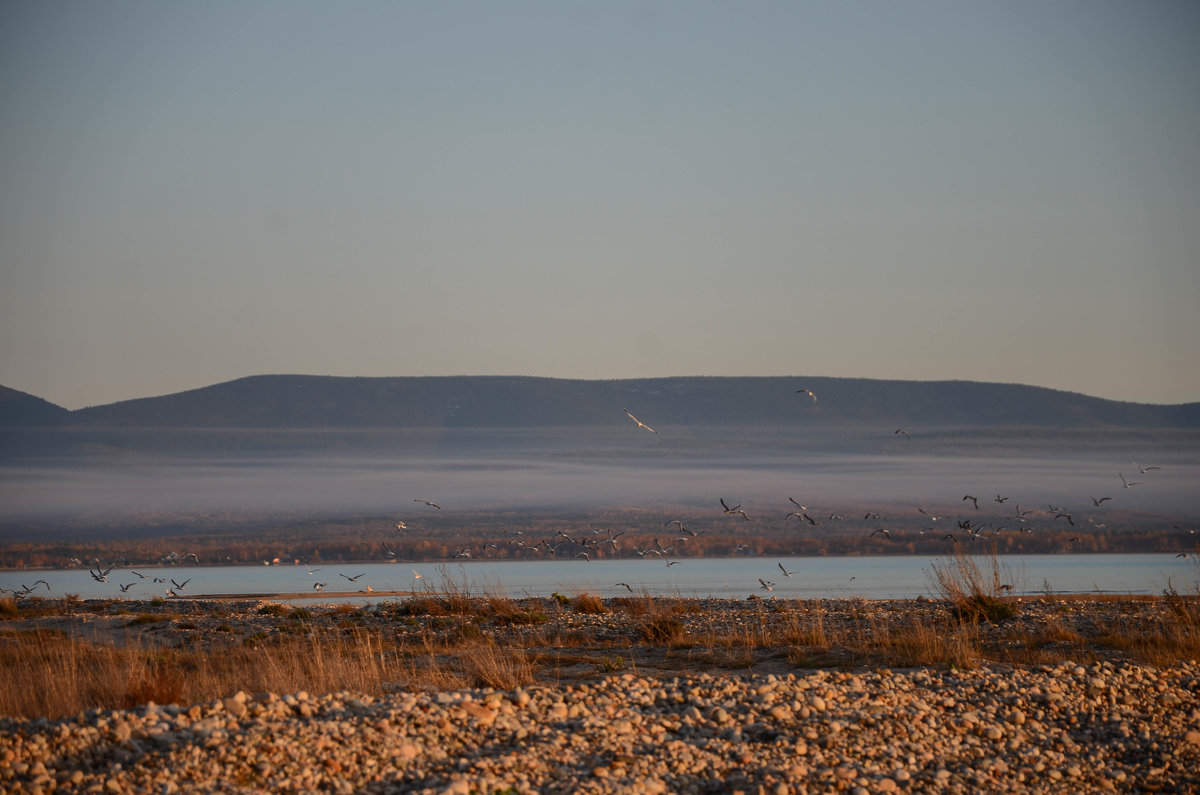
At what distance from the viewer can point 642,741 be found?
10023mm

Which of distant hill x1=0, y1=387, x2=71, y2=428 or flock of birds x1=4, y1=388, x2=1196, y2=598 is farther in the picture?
distant hill x1=0, y1=387, x2=71, y2=428

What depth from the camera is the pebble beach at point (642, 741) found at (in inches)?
349

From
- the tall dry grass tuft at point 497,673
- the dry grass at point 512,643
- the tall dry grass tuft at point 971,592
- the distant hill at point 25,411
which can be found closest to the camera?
the dry grass at point 512,643

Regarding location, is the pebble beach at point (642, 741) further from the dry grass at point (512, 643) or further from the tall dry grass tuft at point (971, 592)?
the tall dry grass tuft at point (971, 592)

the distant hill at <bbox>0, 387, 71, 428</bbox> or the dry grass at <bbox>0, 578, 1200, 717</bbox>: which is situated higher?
the distant hill at <bbox>0, 387, 71, 428</bbox>

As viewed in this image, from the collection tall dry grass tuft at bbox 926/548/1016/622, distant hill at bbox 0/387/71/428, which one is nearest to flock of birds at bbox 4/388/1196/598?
tall dry grass tuft at bbox 926/548/1016/622

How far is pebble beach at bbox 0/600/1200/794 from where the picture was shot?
349 inches

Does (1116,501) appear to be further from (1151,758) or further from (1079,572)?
(1151,758)

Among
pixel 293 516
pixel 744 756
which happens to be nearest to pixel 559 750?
pixel 744 756

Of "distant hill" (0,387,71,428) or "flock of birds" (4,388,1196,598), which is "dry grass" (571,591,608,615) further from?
"distant hill" (0,387,71,428)

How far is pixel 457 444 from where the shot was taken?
598 feet

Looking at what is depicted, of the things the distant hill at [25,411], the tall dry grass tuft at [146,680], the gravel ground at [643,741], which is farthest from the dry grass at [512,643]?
the distant hill at [25,411]

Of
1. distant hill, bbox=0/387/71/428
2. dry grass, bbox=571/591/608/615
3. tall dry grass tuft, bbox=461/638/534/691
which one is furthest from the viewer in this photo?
distant hill, bbox=0/387/71/428

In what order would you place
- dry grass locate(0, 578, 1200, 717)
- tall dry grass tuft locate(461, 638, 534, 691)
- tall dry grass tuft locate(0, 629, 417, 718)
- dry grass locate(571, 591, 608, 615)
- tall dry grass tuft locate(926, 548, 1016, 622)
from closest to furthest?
1. tall dry grass tuft locate(0, 629, 417, 718)
2. dry grass locate(0, 578, 1200, 717)
3. tall dry grass tuft locate(461, 638, 534, 691)
4. tall dry grass tuft locate(926, 548, 1016, 622)
5. dry grass locate(571, 591, 608, 615)
